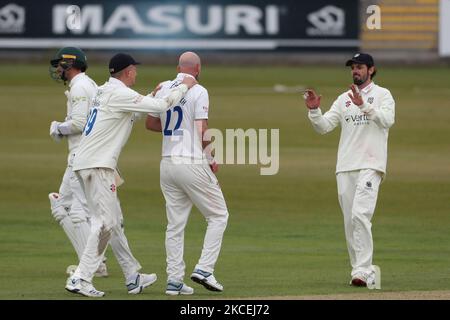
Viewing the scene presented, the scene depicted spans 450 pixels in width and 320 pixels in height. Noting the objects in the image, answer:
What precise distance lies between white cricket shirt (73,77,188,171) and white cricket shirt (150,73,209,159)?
0.16 meters

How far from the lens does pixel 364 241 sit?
1277 centimetres

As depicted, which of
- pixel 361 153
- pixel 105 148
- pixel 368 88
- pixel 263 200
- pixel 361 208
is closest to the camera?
pixel 105 148

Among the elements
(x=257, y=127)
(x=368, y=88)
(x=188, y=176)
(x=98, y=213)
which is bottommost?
(x=257, y=127)

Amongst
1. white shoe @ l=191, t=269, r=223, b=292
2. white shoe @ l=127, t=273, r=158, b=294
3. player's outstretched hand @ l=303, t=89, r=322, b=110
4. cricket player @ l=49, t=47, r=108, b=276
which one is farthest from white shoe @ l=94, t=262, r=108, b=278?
player's outstretched hand @ l=303, t=89, r=322, b=110

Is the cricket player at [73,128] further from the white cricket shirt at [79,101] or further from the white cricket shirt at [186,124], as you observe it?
the white cricket shirt at [186,124]

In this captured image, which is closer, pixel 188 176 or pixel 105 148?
pixel 105 148

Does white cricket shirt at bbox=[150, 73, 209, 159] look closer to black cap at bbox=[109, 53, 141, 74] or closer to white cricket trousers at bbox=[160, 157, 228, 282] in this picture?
white cricket trousers at bbox=[160, 157, 228, 282]

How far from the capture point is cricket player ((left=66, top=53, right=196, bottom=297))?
11727 mm

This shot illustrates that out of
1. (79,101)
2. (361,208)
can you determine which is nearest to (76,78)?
(79,101)

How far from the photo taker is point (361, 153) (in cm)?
1288

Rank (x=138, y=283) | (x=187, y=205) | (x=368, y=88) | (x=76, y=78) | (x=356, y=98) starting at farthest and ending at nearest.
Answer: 1. (x=76, y=78)
2. (x=368, y=88)
3. (x=356, y=98)
4. (x=187, y=205)
5. (x=138, y=283)

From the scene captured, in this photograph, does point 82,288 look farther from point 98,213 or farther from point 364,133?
point 364,133

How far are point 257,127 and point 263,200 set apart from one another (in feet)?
25.4

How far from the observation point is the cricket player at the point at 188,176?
12.0 metres
